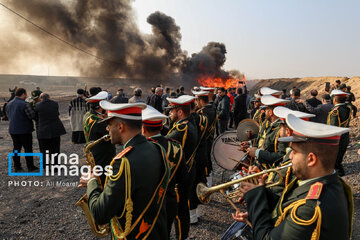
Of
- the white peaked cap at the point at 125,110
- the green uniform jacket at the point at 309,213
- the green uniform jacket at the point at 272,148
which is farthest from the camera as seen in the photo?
the green uniform jacket at the point at 272,148

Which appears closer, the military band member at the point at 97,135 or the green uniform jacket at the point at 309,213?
the green uniform jacket at the point at 309,213

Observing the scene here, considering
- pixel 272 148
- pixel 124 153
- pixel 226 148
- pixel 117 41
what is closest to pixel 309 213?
pixel 124 153

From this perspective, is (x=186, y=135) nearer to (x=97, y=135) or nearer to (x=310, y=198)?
(x=97, y=135)

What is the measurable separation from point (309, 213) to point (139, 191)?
4.36 feet

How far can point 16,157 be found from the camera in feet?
23.8

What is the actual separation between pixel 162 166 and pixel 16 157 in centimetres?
685

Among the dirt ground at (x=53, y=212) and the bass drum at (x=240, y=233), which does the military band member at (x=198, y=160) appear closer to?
the dirt ground at (x=53, y=212)

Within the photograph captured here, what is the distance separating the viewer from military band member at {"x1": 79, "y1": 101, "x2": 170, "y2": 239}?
2047 mm

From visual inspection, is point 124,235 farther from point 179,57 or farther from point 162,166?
point 179,57

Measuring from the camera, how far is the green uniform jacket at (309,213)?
1.57 m

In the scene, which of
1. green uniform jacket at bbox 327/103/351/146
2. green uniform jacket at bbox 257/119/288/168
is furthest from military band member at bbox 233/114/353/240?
green uniform jacket at bbox 327/103/351/146

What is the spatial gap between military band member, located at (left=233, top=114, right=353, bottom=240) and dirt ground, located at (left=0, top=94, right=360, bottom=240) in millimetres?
2521

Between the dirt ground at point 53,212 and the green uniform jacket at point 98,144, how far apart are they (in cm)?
135

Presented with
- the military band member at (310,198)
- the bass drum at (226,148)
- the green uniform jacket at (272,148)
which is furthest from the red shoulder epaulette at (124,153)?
the bass drum at (226,148)
